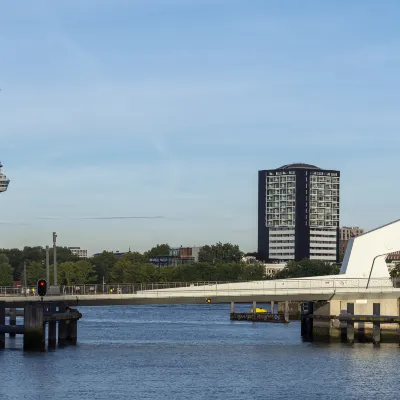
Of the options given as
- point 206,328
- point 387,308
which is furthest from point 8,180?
point 387,308

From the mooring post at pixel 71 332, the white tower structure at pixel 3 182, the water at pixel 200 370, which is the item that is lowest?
the water at pixel 200 370

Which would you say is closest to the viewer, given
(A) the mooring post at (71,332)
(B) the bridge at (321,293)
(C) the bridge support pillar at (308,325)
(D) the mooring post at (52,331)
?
(D) the mooring post at (52,331)

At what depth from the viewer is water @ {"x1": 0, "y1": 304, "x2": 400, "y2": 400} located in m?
56.4

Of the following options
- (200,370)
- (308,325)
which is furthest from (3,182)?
(200,370)

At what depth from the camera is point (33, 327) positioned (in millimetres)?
74000

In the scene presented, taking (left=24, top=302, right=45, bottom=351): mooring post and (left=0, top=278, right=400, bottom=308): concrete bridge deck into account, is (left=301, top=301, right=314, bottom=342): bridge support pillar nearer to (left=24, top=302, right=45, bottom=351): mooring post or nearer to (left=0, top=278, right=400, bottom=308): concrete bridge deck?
(left=0, top=278, right=400, bottom=308): concrete bridge deck

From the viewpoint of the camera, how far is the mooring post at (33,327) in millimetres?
72938

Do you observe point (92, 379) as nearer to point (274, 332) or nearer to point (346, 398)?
point (346, 398)

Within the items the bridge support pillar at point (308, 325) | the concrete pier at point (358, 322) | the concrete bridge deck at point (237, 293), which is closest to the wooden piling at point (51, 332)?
the concrete bridge deck at point (237, 293)

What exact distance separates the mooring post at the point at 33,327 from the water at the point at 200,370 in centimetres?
146

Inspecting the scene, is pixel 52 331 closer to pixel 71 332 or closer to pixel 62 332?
pixel 62 332

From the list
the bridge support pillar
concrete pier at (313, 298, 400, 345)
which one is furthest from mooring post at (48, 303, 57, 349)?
concrete pier at (313, 298, 400, 345)

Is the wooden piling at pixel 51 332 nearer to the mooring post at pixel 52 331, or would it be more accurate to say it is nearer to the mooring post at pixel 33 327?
the mooring post at pixel 52 331

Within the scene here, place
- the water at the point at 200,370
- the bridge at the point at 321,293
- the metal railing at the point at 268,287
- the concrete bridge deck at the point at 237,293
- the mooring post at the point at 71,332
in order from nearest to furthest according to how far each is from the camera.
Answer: the water at the point at 200,370 → the concrete bridge deck at the point at 237,293 → the bridge at the point at 321,293 → the metal railing at the point at 268,287 → the mooring post at the point at 71,332
